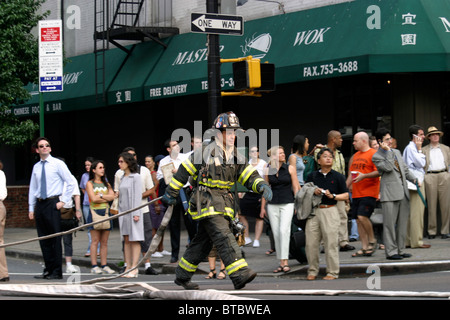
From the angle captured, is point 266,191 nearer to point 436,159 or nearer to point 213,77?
point 213,77

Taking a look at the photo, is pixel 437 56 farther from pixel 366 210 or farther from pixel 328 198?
pixel 328 198

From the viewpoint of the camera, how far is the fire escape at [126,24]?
21.9 metres

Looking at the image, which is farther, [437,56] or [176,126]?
[176,126]

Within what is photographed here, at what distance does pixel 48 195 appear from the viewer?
12523 mm

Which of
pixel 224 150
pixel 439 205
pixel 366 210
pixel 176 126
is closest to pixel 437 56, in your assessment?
pixel 439 205

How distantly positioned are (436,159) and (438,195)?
2.20ft

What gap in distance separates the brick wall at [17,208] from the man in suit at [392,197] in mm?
13680

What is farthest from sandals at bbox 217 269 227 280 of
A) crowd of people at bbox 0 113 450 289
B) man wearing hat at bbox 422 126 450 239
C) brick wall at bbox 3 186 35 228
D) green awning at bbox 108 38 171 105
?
brick wall at bbox 3 186 35 228

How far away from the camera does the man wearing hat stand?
Result: 1550 centimetres

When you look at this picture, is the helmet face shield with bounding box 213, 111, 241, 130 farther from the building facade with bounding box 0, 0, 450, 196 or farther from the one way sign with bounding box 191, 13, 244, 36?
the building facade with bounding box 0, 0, 450, 196

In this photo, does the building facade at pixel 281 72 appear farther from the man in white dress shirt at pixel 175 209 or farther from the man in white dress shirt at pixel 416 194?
the man in white dress shirt at pixel 175 209

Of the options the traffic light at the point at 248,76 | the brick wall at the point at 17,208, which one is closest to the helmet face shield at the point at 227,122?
the traffic light at the point at 248,76

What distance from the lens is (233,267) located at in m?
9.08
